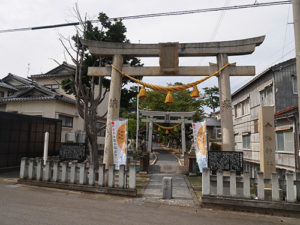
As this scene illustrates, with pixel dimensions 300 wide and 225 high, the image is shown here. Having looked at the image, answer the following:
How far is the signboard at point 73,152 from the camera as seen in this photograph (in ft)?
34.0

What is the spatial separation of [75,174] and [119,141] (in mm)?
2314

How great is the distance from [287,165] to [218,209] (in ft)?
30.4

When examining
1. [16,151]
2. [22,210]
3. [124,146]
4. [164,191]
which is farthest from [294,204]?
[16,151]

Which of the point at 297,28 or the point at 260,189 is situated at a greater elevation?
the point at 297,28

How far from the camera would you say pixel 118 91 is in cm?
989

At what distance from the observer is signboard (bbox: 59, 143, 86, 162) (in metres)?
10.4

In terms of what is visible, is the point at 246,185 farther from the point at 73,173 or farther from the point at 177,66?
the point at 73,173

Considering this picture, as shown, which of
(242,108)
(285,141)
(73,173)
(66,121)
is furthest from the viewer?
(242,108)

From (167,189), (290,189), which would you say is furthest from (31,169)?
(290,189)

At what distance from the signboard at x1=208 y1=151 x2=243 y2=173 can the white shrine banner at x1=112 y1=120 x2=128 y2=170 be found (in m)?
3.85

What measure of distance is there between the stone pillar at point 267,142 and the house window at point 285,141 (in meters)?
6.20

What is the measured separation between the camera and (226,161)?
28.7ft

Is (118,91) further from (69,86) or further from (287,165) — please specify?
(287,165)

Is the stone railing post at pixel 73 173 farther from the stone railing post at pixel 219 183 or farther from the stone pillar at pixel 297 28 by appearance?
the stone pillar at pixel 297 28
